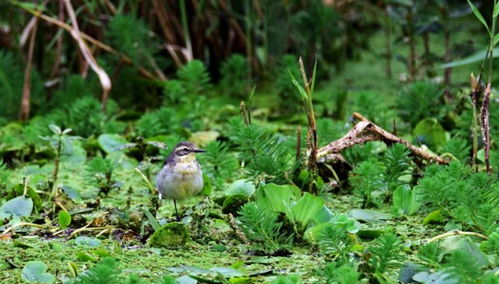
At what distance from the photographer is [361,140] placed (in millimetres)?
3596

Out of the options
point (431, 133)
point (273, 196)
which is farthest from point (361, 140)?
point (431, 133)

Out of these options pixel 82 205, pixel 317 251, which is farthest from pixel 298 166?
pixel 82 205

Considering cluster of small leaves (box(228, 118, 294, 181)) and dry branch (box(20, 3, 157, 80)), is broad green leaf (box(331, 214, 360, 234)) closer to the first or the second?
cluster of small leaves (box(228, 118, 294, 181))

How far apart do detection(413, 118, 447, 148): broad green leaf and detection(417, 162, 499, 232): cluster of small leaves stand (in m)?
1.00

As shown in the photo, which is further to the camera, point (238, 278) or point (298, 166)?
point (298, 166)

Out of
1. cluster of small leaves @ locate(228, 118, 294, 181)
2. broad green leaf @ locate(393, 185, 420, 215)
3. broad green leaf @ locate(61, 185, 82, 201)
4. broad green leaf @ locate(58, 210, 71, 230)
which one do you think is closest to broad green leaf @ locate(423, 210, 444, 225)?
broad green leaf @ locate(393, 185, 420, 215)

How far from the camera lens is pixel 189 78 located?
532cm

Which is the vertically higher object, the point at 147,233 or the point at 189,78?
the point at 189,78

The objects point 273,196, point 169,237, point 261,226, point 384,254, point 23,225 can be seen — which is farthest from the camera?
point 23,225

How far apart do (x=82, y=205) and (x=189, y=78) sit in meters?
1.86

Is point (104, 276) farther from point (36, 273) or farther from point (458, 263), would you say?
point (458, 263)

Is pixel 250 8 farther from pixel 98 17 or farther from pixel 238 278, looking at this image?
pixel 238 278

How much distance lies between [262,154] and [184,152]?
322 millimetres

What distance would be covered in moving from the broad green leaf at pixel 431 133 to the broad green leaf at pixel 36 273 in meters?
2.21
